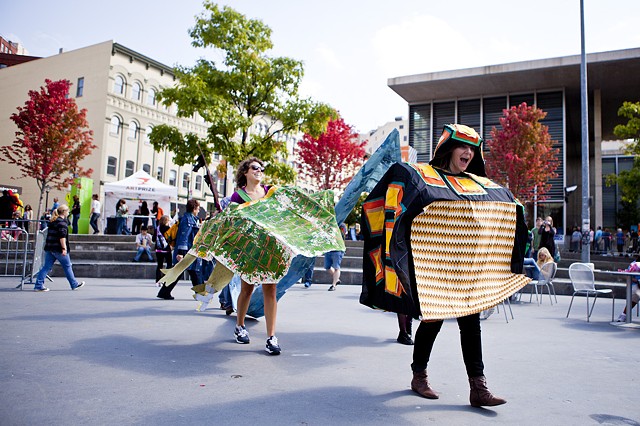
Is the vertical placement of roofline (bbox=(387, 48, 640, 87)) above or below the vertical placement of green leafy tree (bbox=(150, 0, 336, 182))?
above

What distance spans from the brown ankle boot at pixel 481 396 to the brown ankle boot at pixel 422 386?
0.28 meters

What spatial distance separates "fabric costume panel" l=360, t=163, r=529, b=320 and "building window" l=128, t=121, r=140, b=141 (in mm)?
39022

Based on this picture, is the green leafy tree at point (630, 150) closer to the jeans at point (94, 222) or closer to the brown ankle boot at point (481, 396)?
the brown ankle boot at point (481, 396)

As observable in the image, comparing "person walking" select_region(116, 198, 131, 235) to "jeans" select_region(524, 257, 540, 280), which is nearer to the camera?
"jeans" select_region(524, 257, 540, 280)

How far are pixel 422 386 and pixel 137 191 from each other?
65.7 feet

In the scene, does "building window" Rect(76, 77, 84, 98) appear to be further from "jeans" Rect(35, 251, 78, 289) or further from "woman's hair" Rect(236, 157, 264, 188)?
"woman's hair" Rect(236, 157, 264, 188)

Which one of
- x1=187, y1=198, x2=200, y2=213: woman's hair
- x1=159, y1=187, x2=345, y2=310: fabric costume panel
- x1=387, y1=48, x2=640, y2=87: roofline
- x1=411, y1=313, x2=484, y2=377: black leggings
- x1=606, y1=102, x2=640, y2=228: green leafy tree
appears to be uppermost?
x1=387, y1=48, x2=640, y2=87: roofline

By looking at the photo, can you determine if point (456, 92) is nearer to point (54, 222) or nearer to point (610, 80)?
point (610, 80)

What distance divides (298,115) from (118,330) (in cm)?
1190

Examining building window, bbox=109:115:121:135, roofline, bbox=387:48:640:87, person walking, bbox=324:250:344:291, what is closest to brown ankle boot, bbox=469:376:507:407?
person walking, bbox=324:250:344:291

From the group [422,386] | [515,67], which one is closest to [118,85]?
[515,67]

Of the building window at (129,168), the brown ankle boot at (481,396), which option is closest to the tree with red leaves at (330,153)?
the building window at (129,168)

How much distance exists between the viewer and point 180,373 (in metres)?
4.01

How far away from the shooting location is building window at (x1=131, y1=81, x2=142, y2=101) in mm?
39250
